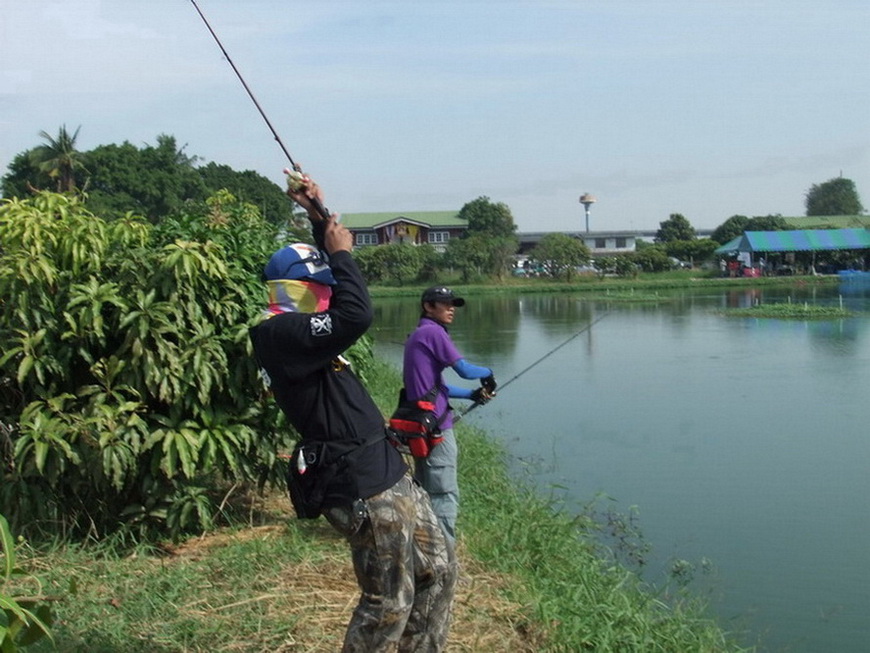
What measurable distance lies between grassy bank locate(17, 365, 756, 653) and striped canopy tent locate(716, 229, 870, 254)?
155ft

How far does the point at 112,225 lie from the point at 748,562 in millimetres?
4642

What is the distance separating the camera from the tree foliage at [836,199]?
8169 centimetres

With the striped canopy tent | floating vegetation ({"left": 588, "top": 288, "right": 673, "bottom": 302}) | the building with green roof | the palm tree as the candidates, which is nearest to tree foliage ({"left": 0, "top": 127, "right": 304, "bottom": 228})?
the palm tree

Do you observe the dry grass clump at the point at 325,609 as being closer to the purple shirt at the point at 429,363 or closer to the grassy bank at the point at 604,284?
the purple shirt at the point at 429,363

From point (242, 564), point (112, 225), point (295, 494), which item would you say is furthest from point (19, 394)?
point (295, 494)

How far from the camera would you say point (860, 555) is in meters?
6.87

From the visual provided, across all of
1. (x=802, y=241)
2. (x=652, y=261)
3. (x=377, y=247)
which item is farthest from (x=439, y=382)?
(x=802, y=241)

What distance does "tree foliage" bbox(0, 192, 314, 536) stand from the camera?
4797 millimetres

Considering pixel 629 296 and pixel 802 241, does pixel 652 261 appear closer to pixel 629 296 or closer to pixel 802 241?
pixel 802 241

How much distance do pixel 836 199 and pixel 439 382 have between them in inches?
3347

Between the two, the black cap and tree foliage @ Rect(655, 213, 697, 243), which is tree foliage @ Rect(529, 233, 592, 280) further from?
the black cap

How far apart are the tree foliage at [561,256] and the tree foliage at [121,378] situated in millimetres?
44968

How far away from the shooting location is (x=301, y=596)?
410 centimetres

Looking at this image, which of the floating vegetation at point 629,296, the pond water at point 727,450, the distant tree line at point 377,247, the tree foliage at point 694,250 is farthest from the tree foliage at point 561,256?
the pond water at point 727,450
